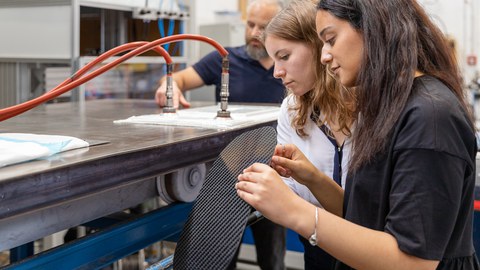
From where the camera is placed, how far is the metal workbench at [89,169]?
0.79m

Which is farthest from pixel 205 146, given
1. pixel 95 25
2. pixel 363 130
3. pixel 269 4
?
pixel 95 25

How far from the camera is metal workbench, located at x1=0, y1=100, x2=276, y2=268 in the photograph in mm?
793

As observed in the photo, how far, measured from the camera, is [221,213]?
986 mm

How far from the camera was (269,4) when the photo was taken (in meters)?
2.60

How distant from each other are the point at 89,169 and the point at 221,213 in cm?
24

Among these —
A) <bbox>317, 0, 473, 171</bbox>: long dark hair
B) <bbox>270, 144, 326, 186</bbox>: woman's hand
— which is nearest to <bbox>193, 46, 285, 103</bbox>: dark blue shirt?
<bbox>270, 144, 326, 186</bbox>: woman's hand

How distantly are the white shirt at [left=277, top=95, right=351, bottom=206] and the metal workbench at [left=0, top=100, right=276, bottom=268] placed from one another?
0.27 feet

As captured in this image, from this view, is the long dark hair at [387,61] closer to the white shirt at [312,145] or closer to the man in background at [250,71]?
the white shirt at [312,145]

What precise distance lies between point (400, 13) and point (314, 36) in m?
0.48

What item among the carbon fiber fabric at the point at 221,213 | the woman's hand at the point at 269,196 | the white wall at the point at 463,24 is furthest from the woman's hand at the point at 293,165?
the white wall at the point at 463,24

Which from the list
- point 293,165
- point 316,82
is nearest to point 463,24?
point 316,82

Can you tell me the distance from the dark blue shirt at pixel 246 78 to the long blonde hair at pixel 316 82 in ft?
4.05

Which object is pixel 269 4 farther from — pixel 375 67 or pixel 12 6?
pixel 375 67

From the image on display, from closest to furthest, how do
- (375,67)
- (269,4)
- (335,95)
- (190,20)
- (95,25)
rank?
(375,67), (335,95), (269,4), (95,25), (190,20)
